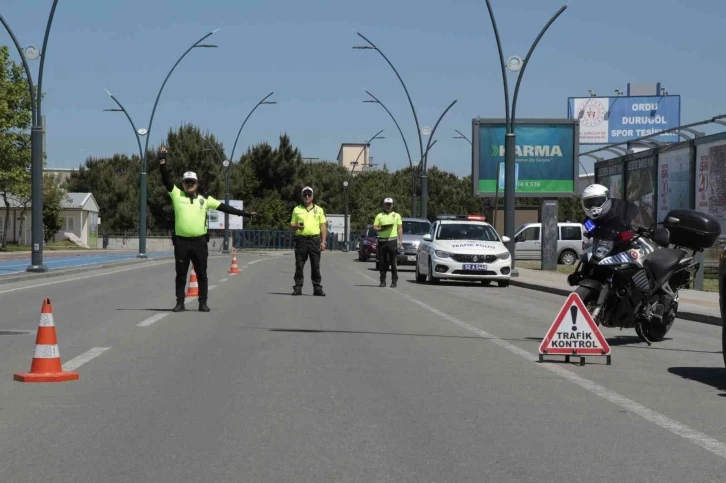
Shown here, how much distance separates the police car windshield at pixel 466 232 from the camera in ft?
87.7

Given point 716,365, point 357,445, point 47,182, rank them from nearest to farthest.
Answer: point 357,445, point 716,365, point 47,182

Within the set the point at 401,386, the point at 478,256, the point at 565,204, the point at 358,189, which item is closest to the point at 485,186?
the point at 478,256

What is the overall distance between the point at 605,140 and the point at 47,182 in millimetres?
39029

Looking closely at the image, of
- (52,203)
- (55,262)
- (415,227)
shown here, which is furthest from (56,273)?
(52,203)

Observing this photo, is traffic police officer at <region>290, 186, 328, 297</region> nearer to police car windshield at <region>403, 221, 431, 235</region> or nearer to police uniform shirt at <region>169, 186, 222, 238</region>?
police uniform shirt at <region>169, 186, 222, 238</region>

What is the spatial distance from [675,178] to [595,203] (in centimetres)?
1844

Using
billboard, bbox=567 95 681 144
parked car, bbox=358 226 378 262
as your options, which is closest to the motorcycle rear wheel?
parked car, bbox=358 226 378 262

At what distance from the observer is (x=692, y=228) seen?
1098 centimetres

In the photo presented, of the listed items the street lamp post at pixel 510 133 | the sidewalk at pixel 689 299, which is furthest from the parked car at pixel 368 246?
the sidewalk at pixel 689 299

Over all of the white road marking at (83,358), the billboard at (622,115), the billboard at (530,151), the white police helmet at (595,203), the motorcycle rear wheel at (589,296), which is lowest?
the white road marking at (83,358)

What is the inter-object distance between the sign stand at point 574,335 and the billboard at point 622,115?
63907 mm

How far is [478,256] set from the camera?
25.3 metres

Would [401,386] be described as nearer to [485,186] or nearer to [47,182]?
[485,186]

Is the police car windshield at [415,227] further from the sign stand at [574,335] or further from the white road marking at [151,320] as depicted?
the sign stand at [574,335]
